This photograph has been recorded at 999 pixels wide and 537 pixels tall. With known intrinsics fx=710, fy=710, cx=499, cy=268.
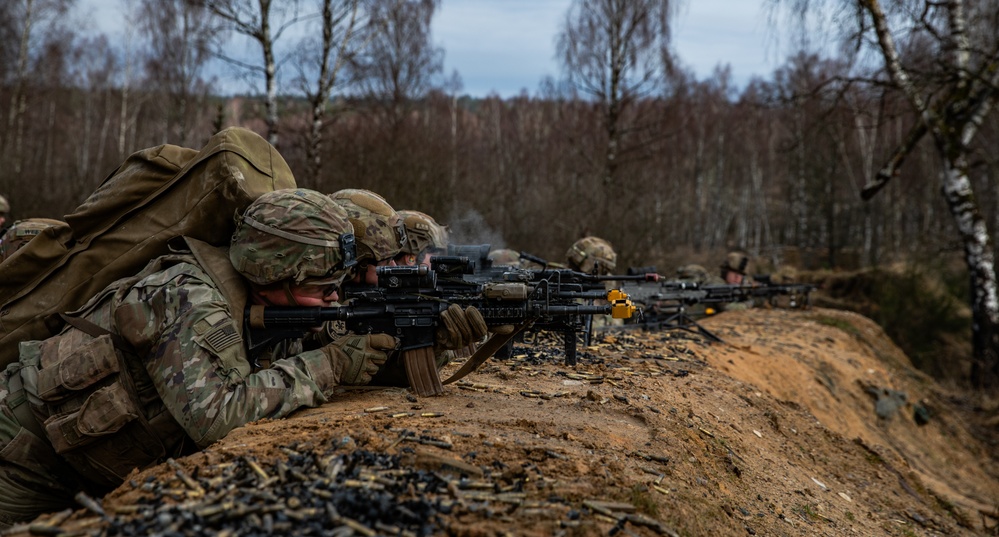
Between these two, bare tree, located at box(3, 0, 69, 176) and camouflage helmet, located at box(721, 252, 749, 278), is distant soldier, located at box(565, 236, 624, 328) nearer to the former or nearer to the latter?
camouflage helmet, located at box(721, 252, 749, 278)

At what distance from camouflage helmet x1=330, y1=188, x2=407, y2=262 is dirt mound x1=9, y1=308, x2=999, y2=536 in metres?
1.01

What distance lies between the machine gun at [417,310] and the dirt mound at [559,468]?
34 cm

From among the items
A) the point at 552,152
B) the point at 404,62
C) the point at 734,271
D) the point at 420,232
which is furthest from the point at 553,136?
the point at 420,232

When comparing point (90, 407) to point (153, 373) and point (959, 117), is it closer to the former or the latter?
point (153, 373)

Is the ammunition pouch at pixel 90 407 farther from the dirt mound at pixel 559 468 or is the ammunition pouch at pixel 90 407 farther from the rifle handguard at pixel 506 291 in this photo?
the rifle handguard at pixel 506 291

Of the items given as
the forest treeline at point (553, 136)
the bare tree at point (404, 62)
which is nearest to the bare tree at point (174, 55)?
the forest treeline at point (553, 136)

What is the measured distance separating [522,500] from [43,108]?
37362mm

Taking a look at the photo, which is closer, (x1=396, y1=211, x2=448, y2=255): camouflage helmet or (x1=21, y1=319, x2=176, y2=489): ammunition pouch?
(x1=21, y1=319, x2=176, y2=489): ammunition pouch

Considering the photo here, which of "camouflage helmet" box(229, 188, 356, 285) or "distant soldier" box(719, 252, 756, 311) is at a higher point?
"camouflage helmet" box(229, 188, 356, 285)

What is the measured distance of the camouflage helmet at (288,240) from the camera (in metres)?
3.57

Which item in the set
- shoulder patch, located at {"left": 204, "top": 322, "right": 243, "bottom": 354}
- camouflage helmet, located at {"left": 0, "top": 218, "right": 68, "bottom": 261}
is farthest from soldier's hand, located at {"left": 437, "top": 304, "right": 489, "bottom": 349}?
camouflage helmet, located at {"left": 0, "top": 218, "right": 68, "bottom": 261}

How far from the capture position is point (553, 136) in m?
34.7

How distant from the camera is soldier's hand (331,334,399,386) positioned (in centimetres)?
402

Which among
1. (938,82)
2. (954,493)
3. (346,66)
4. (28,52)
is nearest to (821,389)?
(954,493)
